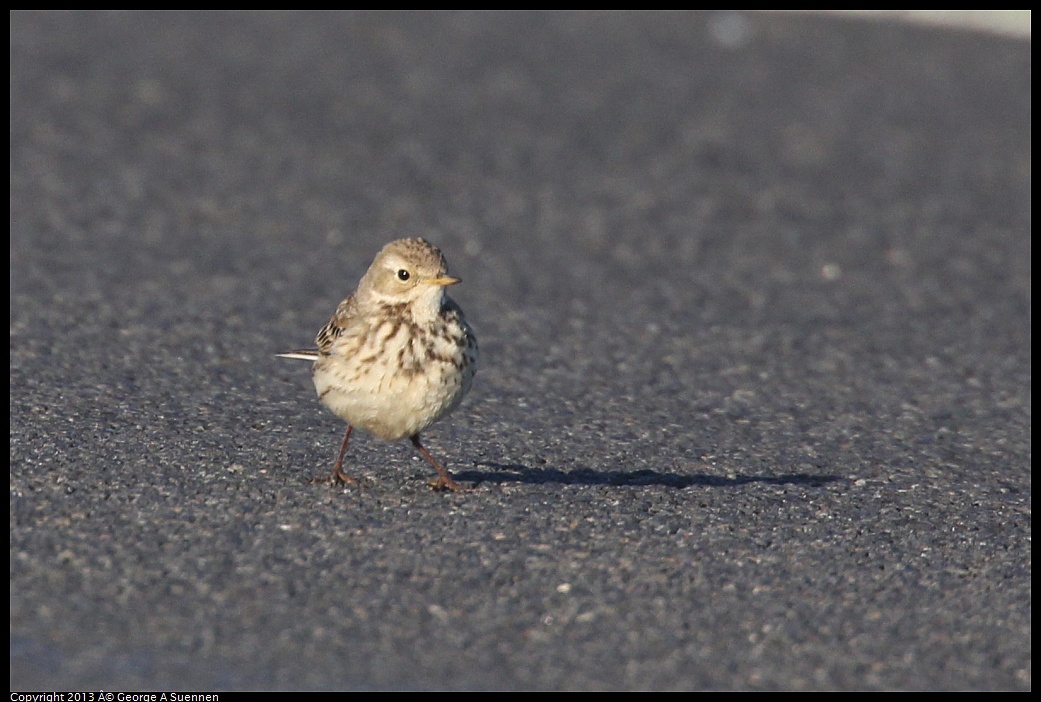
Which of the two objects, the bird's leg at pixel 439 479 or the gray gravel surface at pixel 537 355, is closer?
the gray gravel surface at pixel 537 355

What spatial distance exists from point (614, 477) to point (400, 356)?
48.3 inches

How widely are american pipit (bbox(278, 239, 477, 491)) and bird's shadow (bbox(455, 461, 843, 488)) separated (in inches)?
11.6

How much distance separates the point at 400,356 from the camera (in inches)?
265

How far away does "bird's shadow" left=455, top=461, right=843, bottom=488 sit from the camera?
7195 millimetres

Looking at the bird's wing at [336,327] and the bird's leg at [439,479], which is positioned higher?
the bird's wing at [336,327]

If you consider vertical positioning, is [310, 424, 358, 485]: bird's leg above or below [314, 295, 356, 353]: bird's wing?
below

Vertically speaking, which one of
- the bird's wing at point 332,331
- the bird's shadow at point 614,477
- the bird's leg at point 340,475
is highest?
the bird's wing at point 332,331

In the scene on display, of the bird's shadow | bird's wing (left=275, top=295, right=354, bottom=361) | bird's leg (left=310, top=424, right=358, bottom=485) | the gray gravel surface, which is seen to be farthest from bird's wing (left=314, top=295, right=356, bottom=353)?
the bird's shadow

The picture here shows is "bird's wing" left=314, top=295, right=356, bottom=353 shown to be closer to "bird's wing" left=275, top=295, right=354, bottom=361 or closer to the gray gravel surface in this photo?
"bird's wing" left=275, top=295, right=354, bottom=361

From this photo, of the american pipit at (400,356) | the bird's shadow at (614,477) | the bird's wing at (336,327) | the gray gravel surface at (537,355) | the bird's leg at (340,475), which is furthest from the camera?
the bird's shadow at (614,477)

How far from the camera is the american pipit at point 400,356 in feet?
21.9

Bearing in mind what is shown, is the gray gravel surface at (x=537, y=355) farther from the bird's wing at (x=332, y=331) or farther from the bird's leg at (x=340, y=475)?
the bird's wing at (x=332, y=331)

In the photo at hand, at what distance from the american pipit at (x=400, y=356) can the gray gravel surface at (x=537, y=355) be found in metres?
0.34

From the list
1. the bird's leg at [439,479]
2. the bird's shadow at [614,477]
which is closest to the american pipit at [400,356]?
the bird's leg at [439,479]
